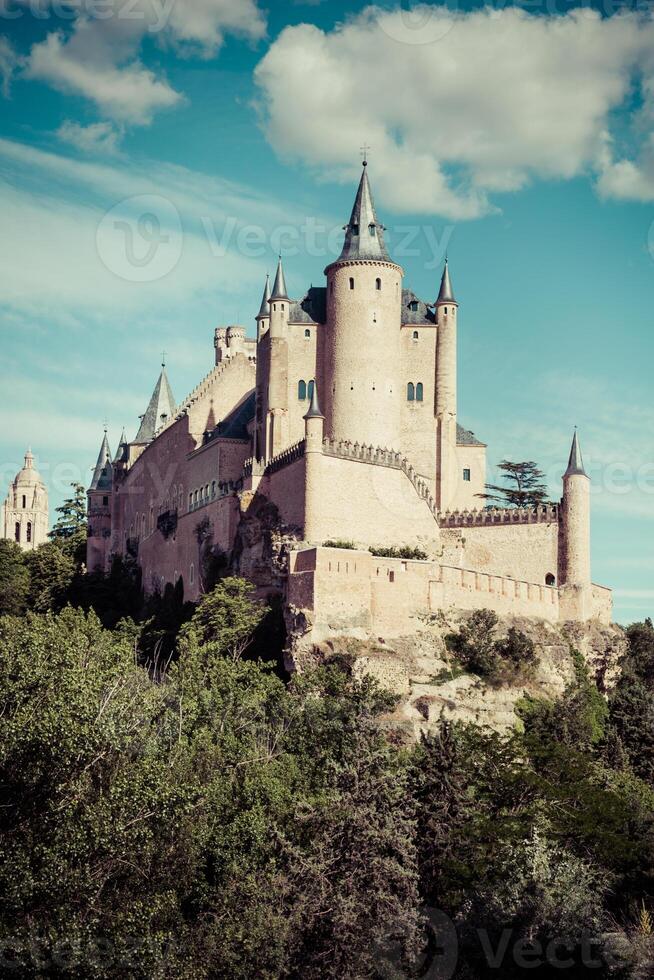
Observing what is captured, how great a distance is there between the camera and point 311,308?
69.7 m

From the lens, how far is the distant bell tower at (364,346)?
220 ft

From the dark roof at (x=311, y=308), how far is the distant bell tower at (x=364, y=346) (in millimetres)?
827

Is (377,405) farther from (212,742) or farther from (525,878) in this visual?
(525,878)

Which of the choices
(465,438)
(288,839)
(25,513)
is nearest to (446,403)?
(465,438)

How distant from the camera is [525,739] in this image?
52.2m

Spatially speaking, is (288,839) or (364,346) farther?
(364,346)

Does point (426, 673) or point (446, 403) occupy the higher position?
point (446, 403)

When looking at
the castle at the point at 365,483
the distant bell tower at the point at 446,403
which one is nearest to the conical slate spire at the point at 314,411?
the castle at the point at 365,483

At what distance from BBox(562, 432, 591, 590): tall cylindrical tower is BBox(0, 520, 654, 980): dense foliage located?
40.5 feet

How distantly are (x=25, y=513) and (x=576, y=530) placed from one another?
311 feet

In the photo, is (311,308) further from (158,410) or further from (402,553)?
(158,410)

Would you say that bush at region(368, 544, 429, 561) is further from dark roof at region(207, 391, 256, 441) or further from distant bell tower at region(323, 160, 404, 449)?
dark roof at region(207, 391, 256, 441)

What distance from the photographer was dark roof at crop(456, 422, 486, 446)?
70875mm

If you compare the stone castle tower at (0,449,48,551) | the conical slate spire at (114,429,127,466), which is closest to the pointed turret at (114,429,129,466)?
the conical slate spire at (114,429,127,466)
